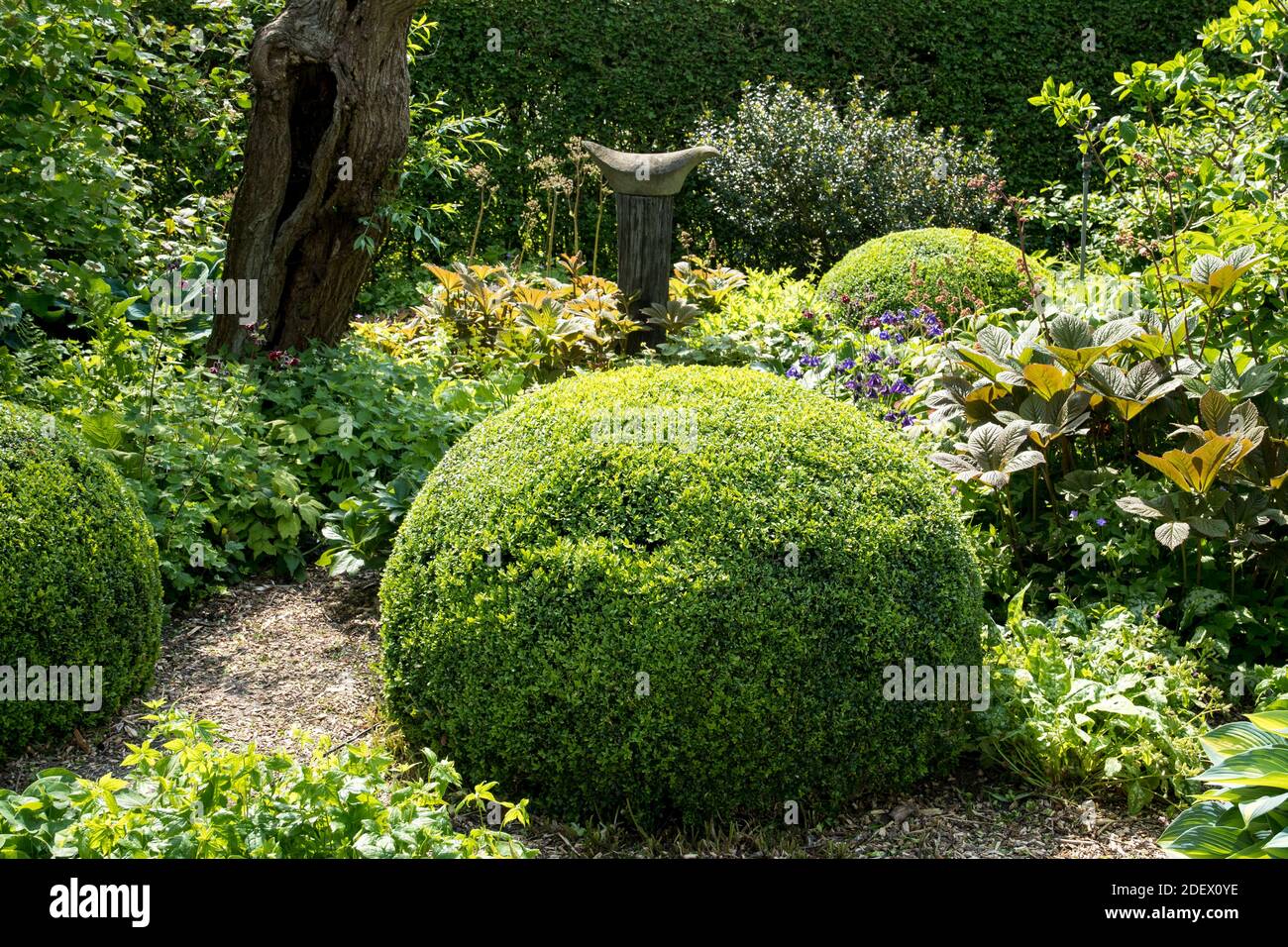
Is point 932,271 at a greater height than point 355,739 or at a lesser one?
greater

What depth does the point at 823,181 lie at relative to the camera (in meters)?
9.38

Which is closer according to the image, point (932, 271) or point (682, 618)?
point (682, 618)

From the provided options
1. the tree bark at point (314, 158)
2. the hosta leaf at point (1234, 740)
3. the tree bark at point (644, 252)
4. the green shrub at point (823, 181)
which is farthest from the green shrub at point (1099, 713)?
the green shrub at point (823, 181)

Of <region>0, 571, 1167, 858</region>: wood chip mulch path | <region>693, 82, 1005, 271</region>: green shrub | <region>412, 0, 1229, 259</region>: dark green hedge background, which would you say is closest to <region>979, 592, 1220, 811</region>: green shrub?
<region>0, 571, 1167, 858</region>: wood chip mulch path

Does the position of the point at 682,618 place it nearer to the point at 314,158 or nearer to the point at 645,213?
the point at 314,158

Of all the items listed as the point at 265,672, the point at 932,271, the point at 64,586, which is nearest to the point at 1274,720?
the point at 265,672

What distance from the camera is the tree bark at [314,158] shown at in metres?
5.47

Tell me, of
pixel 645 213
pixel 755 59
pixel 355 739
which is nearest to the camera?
pixel 355 739

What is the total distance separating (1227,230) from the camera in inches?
167

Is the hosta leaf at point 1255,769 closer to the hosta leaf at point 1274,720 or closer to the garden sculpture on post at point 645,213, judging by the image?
the hosta leaf at point 1274,720

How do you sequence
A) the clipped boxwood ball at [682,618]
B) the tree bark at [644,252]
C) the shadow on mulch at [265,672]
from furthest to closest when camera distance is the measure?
1. the tree bark at [644,252]
2. the shadow on mulch at [265,672]
3. the clipped boxwood ball at [682,618]

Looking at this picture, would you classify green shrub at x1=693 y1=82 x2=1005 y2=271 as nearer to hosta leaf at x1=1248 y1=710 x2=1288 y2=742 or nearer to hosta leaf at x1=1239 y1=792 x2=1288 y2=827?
hosta leaf at x1=1248 y1=710 x2=1288 y2=742

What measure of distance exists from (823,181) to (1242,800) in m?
7.46

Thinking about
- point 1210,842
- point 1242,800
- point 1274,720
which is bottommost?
point 1210,842
